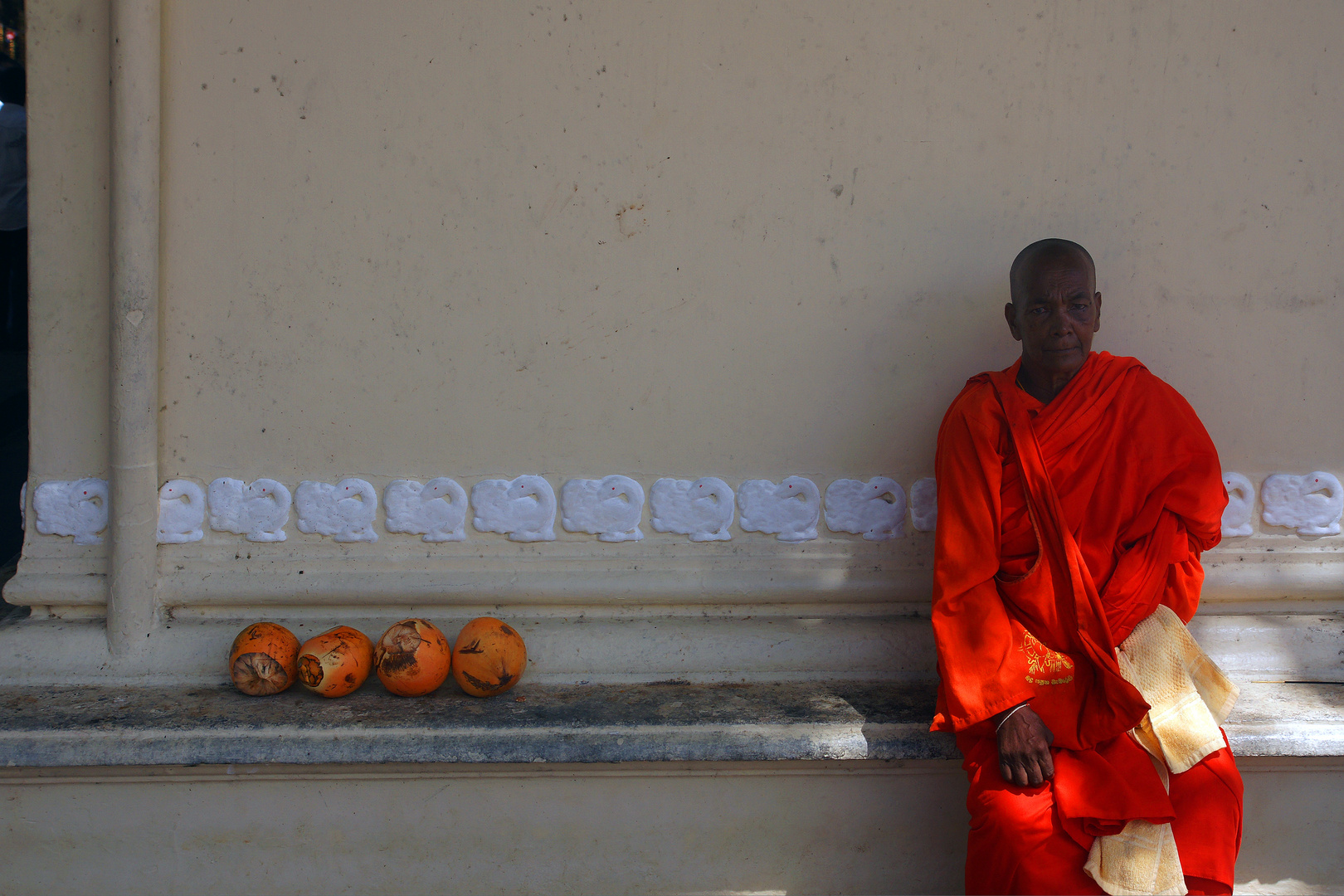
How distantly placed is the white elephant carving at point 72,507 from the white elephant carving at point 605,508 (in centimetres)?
142

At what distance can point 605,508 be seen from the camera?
2541 millimetres

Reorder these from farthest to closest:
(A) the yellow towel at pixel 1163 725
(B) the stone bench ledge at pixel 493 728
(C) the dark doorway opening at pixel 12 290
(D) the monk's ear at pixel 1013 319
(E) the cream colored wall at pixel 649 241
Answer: (C) the dark doorway opening at pixel 12 290 → (E) the cream colored wall at pixel 649 241 → (D) the monk's ear at pixel 1013 319 → (B) the stone bench ledge at pixel 493 728 → (A) the yellow towel at pixel 1163 725

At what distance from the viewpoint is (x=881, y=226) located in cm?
252

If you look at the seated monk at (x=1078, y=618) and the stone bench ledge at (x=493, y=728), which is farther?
the stone bench ledge at (x=493, y=728)

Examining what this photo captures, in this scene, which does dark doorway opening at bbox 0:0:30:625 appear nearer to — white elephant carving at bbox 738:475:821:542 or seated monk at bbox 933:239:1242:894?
white elephant carving at bbox 738:475:821:542

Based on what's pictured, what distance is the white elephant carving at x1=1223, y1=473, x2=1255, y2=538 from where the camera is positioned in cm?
261

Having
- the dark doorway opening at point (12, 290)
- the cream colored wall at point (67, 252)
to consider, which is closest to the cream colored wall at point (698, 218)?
the cream colored wall at point (67, 252)

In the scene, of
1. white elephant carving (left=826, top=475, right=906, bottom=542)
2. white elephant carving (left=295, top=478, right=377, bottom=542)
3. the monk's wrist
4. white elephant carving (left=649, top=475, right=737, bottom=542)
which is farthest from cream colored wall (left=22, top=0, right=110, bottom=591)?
the monk's wrist

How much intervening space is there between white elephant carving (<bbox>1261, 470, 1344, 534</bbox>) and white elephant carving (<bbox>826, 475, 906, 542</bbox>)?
1.20m

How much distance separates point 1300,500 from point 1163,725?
3.75 ft

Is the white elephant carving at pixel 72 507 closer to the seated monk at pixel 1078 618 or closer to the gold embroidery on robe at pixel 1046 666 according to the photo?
the seated monk at pixel 1078 618

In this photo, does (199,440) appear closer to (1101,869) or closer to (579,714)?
(579,714)

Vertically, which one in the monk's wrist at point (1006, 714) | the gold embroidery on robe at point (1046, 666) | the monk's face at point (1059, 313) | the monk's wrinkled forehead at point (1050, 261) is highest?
the monk's wrinkled forehead at point (1050, 261)

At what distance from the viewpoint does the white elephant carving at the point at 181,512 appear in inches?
98.0
